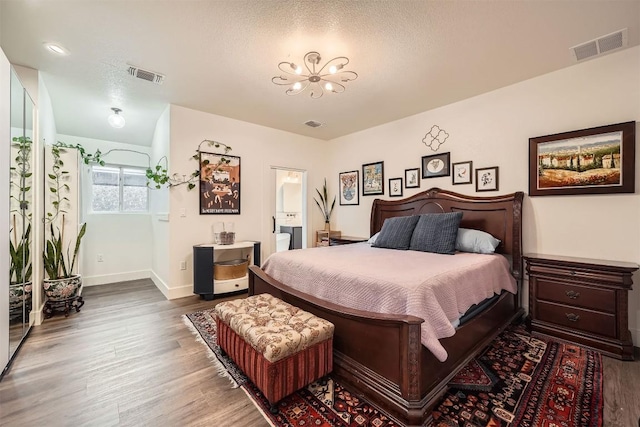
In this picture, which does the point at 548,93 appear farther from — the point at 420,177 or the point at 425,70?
the point at 420,177

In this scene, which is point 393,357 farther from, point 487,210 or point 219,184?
point 219,184

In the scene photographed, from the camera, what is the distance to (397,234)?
10.8 ft

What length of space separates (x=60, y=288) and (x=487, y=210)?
16.6 ft

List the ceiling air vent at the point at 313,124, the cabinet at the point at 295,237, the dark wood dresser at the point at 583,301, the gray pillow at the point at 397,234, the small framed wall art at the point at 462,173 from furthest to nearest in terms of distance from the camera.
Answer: the cabinet at the point at 295,237 → the ceiling air vent at the point at 313,124 → the small framed wall art at the point at 462,173 → the gray pillow at the point at 397,234 → the dark wood dresser at the point at 583,301

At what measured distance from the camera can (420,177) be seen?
13.1ft

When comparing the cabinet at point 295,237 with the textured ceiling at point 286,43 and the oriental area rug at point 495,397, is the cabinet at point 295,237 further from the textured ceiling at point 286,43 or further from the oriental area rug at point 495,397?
the oriental area rug at point 495,397

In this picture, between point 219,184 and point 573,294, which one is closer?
point 573,294

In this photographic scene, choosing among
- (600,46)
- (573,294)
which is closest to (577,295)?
(573,294)

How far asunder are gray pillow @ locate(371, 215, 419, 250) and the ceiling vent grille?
6.96 feet

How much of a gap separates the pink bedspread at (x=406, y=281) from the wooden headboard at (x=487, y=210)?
254 mm

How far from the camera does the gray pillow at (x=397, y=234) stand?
10.6ft

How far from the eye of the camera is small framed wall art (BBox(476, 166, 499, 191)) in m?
3.26

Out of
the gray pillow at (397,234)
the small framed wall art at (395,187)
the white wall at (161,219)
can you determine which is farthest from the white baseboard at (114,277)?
the small framed wall art at (395,187)

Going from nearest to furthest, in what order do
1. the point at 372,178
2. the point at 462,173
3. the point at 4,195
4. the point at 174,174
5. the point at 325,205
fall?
the point at 4,195
the point at 462,173
the point at 174,174
the point at 372,178
the point at 325,205
